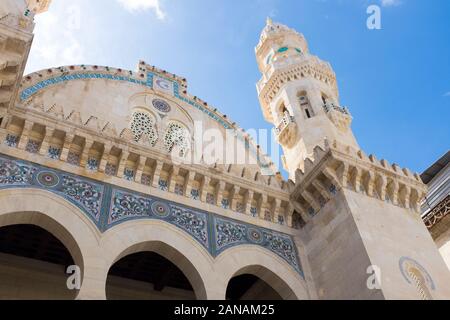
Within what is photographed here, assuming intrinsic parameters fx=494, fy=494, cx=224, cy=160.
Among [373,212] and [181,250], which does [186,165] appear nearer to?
[181,250]

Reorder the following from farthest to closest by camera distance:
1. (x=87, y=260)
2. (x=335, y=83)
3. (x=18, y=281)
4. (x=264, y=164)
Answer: (x=335, y=83) → (x=264, y=164) → (x=18, y=281) → (x=87, y=260)

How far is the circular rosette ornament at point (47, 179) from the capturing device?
7.71m

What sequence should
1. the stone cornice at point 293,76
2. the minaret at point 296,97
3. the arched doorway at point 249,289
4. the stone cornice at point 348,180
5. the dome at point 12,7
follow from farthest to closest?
1. the stone cornice at point 293,76
2. the minaret at point 296,97
3. the arched doorway at point 249,289
4. the stone cornice at point 348,180
5. the dome at point 12,7

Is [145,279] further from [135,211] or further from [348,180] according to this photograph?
[348,180]

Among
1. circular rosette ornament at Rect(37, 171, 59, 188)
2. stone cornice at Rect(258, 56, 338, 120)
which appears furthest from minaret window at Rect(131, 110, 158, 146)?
stone cornice at Rect(258, 56, 338, 120)

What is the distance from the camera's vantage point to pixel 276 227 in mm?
9930

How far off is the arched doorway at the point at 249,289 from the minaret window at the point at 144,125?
3.56 meters

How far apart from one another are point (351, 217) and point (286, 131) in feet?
12.0

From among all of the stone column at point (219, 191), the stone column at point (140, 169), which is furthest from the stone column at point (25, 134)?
the stone column at point (219, 191)

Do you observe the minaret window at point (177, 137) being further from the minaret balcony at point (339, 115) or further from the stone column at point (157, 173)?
the minaret balcony at point (339, 115)

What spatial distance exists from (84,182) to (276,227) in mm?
3922

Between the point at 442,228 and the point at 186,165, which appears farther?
the point at 442,228

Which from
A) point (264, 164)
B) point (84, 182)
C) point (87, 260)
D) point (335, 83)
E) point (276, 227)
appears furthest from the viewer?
point (335, 83)
